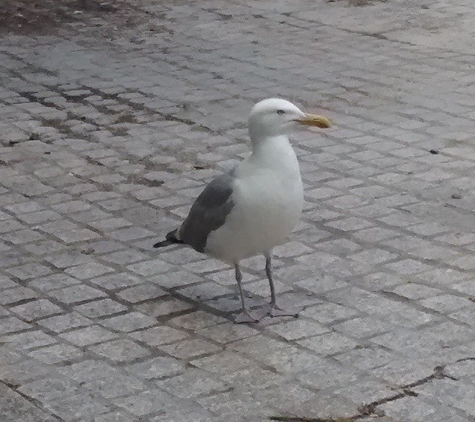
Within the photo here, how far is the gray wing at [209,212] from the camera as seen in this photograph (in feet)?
18.2

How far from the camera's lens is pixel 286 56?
11664mm

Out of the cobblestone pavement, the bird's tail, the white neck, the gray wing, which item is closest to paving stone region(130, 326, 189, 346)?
the cobblestone pavement

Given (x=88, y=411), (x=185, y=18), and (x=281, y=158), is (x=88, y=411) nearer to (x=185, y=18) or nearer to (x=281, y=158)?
(x=281, y=158)

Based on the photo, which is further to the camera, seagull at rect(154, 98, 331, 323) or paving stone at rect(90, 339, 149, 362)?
seagull at rect(154, 98, 331, 323)

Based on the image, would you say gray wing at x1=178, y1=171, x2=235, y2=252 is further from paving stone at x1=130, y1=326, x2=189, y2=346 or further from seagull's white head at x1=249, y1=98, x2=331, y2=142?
paving stone at x1=130, y1=326, x2=189, y2=346

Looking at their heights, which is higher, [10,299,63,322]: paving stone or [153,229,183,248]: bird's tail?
[153,229,183,248]: bird's tail

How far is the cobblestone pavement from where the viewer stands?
497cm

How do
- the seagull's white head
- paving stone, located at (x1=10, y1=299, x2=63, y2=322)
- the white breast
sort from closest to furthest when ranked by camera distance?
the white breast
the seagull's white head
paving stone, located at (x1=10, y1=299, x2=63, y2=322)

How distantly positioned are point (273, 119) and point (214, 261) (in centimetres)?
128

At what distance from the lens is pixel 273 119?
5512mm

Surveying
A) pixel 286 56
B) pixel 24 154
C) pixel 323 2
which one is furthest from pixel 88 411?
pixel 323 2

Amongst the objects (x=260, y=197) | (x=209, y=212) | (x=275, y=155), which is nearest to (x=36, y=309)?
(x=209, y=212)

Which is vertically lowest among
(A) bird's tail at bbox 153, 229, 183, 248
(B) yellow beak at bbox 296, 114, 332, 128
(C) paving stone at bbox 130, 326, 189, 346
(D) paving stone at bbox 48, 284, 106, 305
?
Result: (D) paving stone at bbox 48, 284, 106, 305

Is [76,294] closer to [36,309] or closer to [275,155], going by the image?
[36,309]
